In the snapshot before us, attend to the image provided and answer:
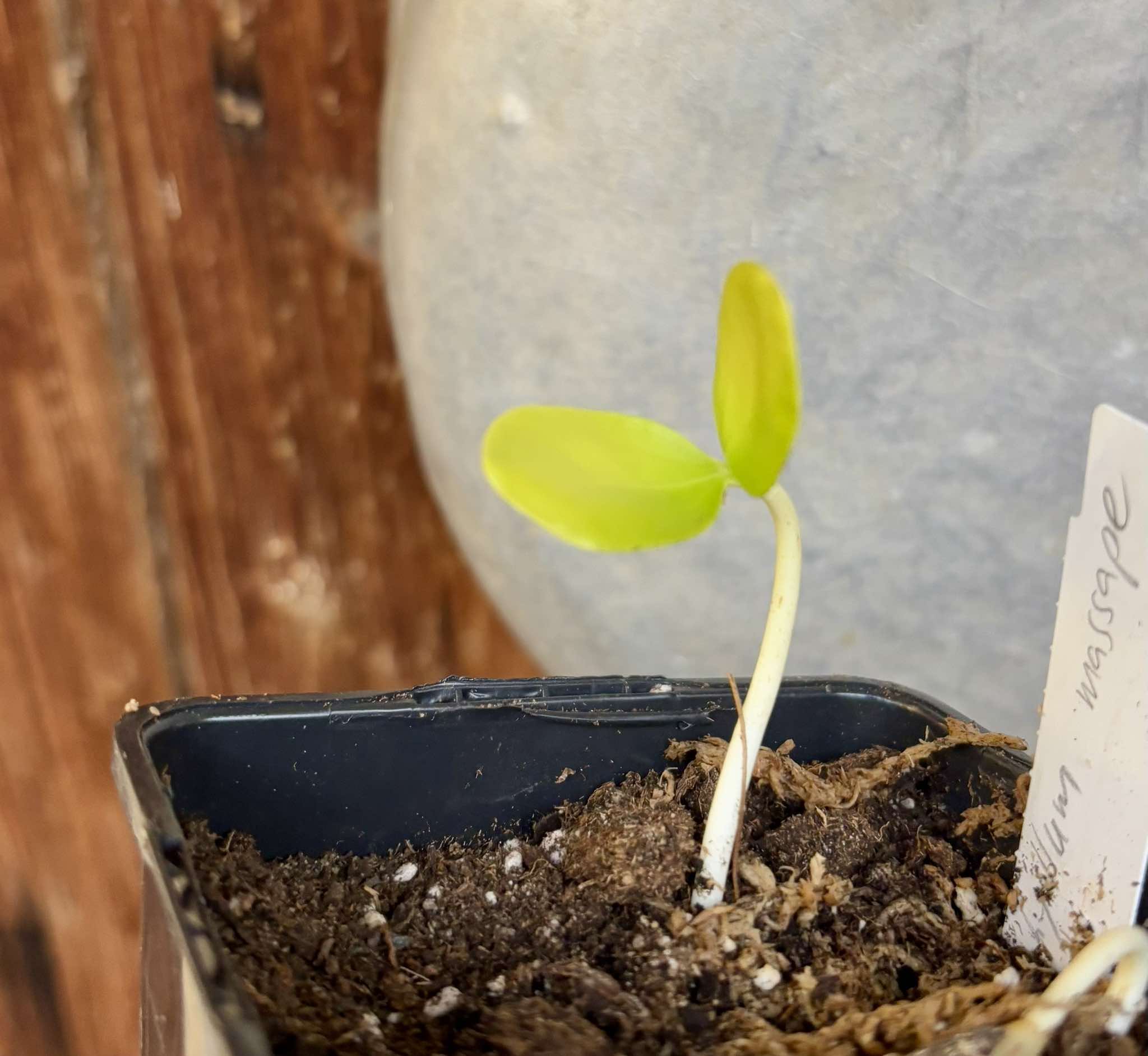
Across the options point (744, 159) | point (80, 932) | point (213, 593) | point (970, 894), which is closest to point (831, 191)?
point (744, 159)

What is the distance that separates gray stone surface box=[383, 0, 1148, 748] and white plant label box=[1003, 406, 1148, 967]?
19cm

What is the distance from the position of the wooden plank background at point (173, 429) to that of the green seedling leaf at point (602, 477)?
37 cm

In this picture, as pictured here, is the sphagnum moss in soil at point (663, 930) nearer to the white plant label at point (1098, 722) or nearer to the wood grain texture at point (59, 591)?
the white plant label at point (1098, 722)

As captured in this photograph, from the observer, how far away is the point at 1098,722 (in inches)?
10.7

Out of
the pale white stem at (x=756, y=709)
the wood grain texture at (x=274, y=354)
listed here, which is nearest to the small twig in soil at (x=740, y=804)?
the pale white stem at (x=756, y=709)

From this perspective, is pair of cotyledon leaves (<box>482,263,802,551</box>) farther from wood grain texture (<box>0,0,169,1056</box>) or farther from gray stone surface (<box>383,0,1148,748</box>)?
wood grain texture (<box>0,0,169,1056</box>)

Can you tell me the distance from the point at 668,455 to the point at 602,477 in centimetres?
2

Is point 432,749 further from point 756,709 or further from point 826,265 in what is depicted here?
point 826,265

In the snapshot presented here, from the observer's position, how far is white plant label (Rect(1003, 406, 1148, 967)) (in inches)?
10.0

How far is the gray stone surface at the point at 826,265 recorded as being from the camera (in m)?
0.40

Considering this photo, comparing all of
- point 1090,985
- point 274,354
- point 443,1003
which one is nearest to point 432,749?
point 443,1003

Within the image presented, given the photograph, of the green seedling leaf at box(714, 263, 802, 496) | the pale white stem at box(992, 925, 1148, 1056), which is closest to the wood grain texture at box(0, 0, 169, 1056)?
the green seedling leaf at box(714, 263, 802, 496)

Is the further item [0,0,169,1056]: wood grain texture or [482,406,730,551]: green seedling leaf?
[0,0,169,1056]: wood grain texture

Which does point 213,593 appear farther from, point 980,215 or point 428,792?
point 980,215
